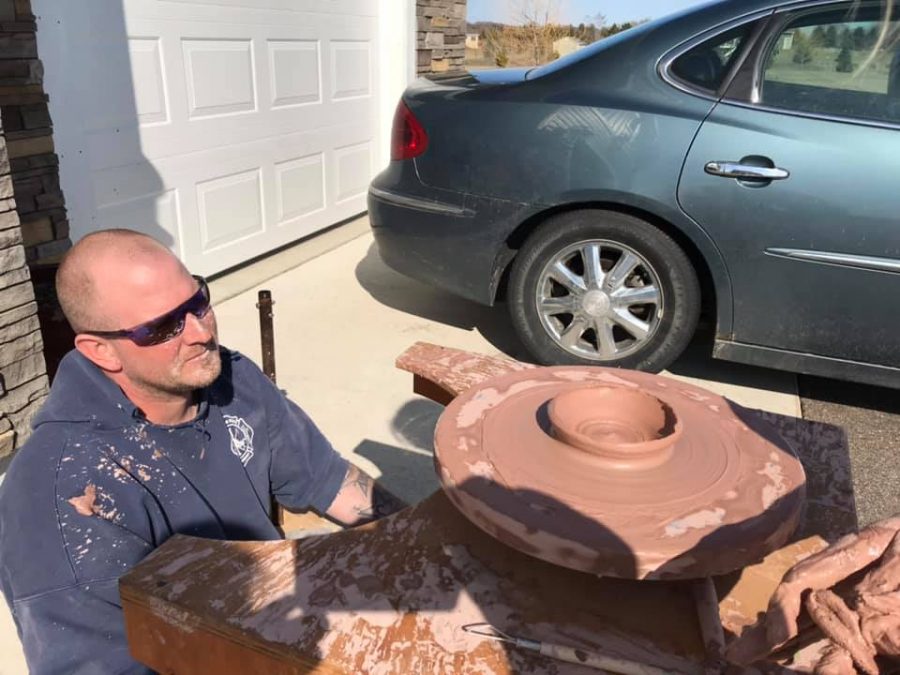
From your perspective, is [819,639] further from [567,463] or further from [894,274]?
[894,274]

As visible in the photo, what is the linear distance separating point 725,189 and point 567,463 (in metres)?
2.06

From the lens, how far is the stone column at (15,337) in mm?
2555

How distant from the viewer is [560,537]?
1229 mm

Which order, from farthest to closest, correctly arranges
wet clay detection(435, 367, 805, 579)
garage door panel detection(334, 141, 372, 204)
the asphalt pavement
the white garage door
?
1. garage door panel detection(334, 141, 372, 204)
2. the white garage door
3. the asphalt pavement
4. wet clay detection(435, 367, 805, 579)

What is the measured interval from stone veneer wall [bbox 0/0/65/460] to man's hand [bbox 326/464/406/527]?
4.81 ft

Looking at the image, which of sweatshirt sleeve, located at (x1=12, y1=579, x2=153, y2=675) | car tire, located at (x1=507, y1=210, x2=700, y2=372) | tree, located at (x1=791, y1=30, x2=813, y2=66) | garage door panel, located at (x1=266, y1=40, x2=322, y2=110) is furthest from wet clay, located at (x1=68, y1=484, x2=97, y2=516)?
garage door panel, located at (x1=266, y1=40, x2=322, y2=110)

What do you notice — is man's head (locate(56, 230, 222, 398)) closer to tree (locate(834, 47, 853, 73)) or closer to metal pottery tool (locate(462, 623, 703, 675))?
metal pottery tool (locate(462, 623, 703, 675))

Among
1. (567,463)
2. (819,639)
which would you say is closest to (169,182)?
(567,463)

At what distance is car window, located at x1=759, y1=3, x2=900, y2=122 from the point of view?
116 inches

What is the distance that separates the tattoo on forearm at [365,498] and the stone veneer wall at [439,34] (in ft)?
15.7

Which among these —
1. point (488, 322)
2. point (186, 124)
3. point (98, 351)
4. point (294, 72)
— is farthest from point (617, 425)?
point (294, 72)

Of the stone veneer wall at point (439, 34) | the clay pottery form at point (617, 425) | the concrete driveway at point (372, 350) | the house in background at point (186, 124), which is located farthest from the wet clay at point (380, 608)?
the stone veneer wall at point (439, 34)

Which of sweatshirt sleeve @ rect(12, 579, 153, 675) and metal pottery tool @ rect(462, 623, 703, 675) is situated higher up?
metal pottery tool @ rect(462, 623, 703, 675)

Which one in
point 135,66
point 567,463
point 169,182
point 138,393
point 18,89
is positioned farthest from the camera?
point 169,182
